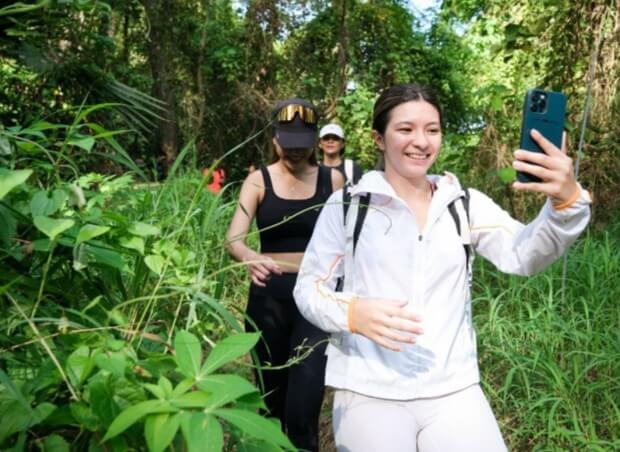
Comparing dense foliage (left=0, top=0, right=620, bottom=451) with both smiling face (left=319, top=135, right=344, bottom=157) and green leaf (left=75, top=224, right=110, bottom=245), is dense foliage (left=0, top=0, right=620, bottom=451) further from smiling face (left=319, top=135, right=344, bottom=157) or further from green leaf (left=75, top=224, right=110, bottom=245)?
smiling face (left=319, top=135, right=344, bottom=157)

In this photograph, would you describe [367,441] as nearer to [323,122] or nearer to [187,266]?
[187,266]

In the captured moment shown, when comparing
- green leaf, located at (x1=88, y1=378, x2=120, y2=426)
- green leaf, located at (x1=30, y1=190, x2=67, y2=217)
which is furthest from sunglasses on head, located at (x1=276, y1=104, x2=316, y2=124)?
green leaf, located at (x1=88, y1=378, x2=120, y2=426)

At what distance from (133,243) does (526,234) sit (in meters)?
0.98

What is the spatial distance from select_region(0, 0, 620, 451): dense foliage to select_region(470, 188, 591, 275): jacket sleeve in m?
0.69

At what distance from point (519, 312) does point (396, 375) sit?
2.30m

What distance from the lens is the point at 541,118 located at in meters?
1.73

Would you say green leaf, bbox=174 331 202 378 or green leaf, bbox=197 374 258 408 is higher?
green leaf, bbox=174 331 202 378

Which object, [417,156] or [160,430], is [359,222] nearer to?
[417,156]

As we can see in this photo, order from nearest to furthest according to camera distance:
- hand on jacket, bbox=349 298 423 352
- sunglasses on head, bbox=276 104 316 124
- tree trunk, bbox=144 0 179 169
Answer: hand on jacket, bbox=349 298 423 352, sunglasses on head, bbox=276 104 316 124, tree trunk, bbox=144 0 179 169

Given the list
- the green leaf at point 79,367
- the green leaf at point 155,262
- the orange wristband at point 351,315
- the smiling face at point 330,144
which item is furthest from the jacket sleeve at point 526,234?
the smiling face at point 330,144

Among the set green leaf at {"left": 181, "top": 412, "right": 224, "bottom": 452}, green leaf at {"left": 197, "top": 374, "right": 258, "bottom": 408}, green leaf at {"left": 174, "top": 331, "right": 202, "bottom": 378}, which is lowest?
green leaf at {"left": 181, "top": 412, "right": 224, "bottom": 452}

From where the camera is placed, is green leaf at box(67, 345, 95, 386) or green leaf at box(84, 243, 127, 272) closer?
green leaf at box(67, 345, 95, 386)

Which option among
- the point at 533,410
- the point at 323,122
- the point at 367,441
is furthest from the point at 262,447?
the point at 323,122

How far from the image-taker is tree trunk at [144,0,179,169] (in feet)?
38.9
